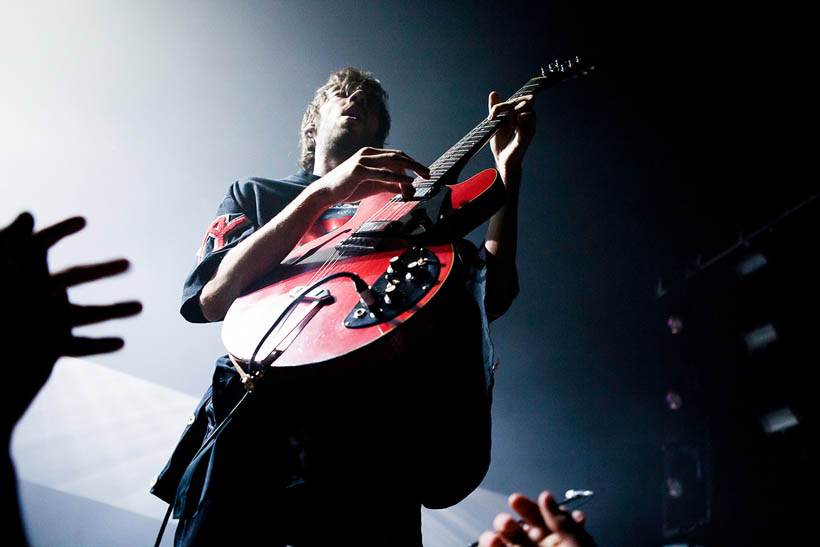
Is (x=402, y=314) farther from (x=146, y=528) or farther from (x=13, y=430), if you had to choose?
(x=146, y=528)

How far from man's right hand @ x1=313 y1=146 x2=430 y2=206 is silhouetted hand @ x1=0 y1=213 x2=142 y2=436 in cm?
61

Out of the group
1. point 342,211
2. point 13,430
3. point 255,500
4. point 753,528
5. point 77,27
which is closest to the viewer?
point 13,430

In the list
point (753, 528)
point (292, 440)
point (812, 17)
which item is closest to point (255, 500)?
point (292, 440)

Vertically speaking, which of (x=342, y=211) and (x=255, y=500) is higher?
(x=342, y=211)

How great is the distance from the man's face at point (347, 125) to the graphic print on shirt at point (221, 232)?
1.96 feet

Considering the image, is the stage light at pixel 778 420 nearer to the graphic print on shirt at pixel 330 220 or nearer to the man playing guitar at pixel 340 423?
the man playing guitar at pixel 340 423

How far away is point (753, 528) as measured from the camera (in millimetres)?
3104

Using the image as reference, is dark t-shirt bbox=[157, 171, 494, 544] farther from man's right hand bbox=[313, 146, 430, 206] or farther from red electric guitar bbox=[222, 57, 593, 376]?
man's right hand bbox=[313, 146, 430, 206]

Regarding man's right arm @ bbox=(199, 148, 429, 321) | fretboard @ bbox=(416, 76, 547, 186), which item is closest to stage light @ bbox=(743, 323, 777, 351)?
fretboard @ bbox=(416, 76, 547, 186)

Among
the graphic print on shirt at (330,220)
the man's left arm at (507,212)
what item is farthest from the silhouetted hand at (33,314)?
the man's left arm at (507,212)

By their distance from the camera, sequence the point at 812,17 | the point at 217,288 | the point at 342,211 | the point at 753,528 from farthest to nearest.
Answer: the point at 753,528, the point at 812,17, the point at 342,211, the point at 217,288

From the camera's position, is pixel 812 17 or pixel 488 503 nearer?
pixel 812 17

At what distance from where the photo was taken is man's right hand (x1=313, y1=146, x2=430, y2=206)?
1.13 metres

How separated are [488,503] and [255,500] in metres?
3.33
